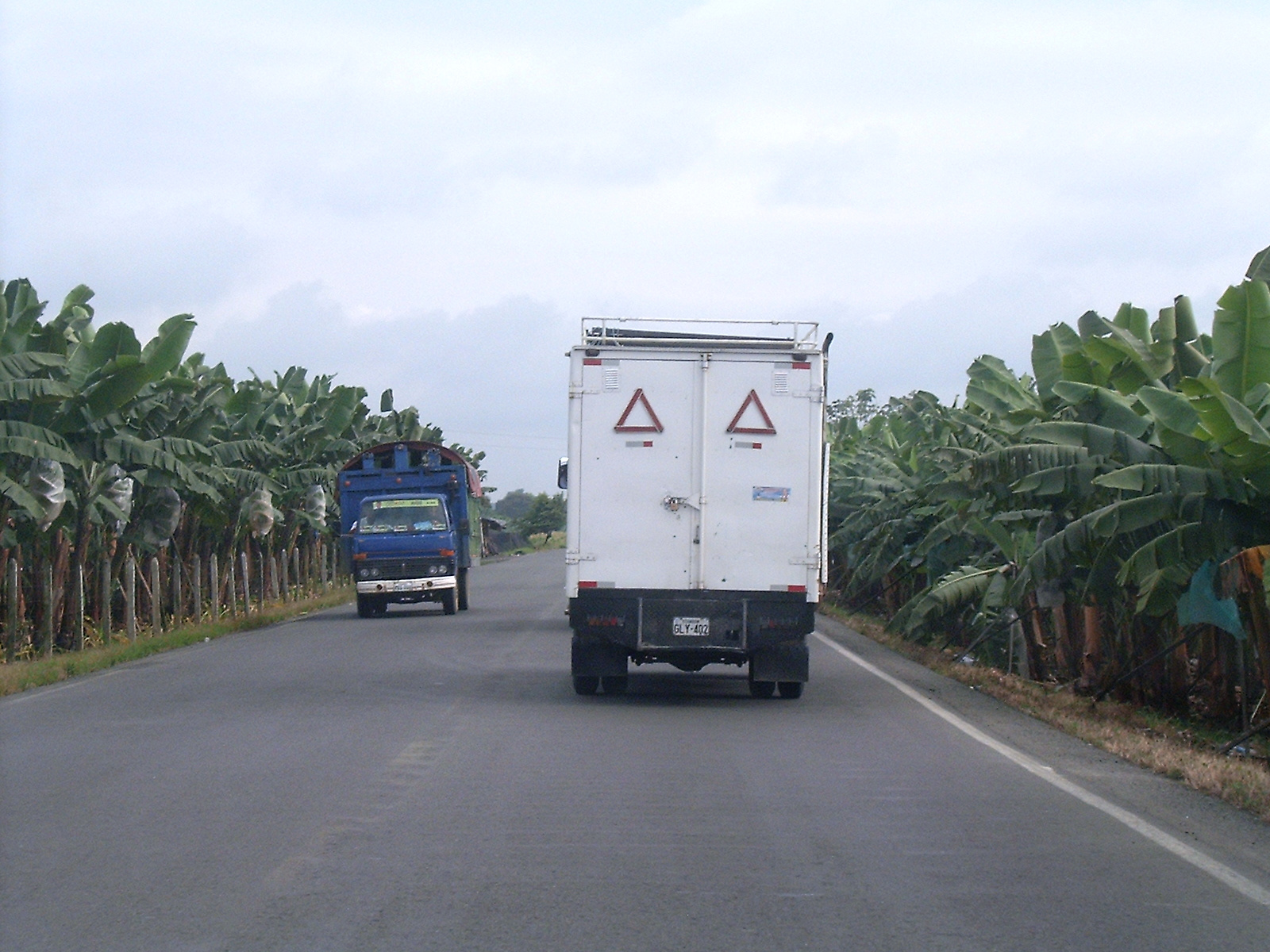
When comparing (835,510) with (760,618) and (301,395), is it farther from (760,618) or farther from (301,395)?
(760,618)

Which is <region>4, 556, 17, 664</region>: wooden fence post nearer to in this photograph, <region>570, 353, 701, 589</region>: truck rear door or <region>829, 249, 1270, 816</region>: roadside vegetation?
<region>570, 353, 701, 589</region>: truck rear door

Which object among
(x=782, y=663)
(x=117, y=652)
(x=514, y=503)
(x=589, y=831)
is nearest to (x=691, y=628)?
(x=782, y=663)

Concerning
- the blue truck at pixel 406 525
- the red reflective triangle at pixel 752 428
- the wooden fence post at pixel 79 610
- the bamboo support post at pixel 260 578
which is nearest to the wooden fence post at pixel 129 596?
the wooden fence post at pixel 79 610

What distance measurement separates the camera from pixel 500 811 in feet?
29.0

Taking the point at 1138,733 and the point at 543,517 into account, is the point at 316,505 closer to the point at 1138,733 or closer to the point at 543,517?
the point at 1138,733

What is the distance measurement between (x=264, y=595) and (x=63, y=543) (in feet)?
43.8

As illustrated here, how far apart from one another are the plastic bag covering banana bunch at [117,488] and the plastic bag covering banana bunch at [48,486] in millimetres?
2645

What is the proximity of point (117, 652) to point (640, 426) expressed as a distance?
10.4m

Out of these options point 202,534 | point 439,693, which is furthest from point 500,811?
point 202,534

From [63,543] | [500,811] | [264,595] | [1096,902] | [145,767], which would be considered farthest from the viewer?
[264,595]

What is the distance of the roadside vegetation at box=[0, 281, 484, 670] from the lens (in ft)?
64.6

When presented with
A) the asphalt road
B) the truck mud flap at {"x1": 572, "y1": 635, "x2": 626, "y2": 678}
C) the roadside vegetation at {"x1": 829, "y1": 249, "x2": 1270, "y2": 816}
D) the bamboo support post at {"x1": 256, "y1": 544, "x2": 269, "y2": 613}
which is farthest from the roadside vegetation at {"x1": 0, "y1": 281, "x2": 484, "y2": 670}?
the roadside vegetation at {"x1": 829, "y1": 249, "x2": 1270, "y2": 816}

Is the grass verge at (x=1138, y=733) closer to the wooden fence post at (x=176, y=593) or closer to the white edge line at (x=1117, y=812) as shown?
the white edge line at (x=1117, y=812)

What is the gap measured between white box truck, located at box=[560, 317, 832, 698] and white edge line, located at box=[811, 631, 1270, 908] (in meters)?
1.89
